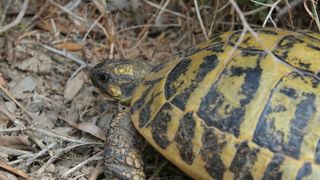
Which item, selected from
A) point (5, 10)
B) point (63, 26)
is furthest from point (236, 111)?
point (5, 10)

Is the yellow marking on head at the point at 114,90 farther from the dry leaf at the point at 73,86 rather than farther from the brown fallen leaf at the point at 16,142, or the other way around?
the brown fallen leaf at the point at 16,142

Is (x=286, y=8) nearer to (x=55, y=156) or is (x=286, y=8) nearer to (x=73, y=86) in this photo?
(x=73, y=86)

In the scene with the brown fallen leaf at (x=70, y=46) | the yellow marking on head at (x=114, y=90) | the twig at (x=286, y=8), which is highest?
the twig at (x=286, y=8)

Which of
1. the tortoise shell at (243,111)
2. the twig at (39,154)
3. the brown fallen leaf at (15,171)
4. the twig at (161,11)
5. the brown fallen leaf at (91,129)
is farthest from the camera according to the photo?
the twig at (161,11)

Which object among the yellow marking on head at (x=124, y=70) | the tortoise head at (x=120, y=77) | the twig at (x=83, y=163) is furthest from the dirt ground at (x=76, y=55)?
the yellow marking on head at (x=124, y=70)

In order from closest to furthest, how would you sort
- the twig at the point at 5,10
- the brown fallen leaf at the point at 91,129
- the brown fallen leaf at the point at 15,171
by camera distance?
the brown fallen leaf at the point at 15,171 < the brown fallen leaf at the point at 91,129 < the twig at the point at 5,10

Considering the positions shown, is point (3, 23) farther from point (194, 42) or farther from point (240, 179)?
point (240, 179)
